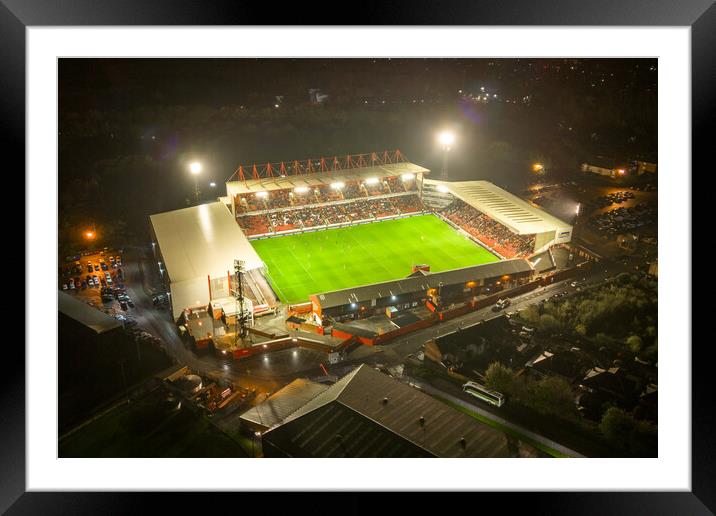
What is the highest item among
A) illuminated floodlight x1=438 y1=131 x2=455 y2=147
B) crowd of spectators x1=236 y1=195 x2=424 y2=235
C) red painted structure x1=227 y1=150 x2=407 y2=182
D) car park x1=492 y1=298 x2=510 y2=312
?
illuminated floodlight x1=438 y1=131 x2=455 y2=147

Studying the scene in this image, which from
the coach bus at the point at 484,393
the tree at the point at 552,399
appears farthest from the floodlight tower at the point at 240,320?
the tree at the point at 552,399

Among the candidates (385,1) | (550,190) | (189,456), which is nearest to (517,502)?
(189,456)

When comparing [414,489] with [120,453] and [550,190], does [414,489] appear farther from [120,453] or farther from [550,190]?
[550,190]

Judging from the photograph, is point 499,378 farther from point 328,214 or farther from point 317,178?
point 317,178

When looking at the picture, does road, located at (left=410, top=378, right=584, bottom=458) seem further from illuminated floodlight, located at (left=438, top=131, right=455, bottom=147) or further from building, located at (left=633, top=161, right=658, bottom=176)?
illuminated floodlight, located at (left=438, top=131, right=455, bottom=147)

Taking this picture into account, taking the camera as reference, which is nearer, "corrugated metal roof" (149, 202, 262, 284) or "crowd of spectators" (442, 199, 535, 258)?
"corrugated metal roof" (149, 202, 262, 284)

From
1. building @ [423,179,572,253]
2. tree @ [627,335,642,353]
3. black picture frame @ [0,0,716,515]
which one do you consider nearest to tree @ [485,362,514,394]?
tree @ [627,335,642,353]
